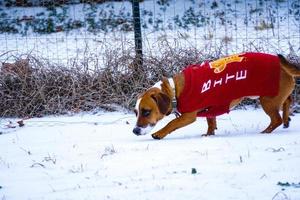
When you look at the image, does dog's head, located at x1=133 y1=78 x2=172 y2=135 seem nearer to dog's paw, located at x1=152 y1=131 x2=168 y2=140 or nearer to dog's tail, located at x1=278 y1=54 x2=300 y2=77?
dog's paw, located at x1=152 y1=131 x2=168 y2=140

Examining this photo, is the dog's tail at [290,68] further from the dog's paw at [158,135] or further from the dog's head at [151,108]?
the dog's paw at [158,135]

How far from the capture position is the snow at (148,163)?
3.41 metres

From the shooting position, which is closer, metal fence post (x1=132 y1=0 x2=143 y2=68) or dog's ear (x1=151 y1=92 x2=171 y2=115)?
dog's ear (x1=151 y1=92 x2=171 y2=115)

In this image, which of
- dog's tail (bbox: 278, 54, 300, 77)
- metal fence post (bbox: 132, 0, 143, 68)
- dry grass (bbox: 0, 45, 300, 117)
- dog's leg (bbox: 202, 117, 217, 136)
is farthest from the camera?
metal fence post (bbox: 132, 0, 143, 68)

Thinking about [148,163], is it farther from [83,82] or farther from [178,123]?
[83,82]

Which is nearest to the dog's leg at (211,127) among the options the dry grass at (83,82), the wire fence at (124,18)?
the dry grass at (83,82)

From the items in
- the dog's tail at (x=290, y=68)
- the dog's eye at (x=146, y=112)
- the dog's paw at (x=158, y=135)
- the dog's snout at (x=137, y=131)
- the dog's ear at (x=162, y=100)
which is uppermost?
the dog's tail at (x=290, y=68)

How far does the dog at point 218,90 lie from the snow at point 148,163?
208 mm

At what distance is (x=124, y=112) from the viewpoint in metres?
6.50

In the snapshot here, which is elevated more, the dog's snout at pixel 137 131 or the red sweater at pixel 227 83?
the red sweater at pixel 227 83

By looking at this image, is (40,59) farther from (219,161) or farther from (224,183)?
(224,183)

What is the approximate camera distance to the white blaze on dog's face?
16.8ft

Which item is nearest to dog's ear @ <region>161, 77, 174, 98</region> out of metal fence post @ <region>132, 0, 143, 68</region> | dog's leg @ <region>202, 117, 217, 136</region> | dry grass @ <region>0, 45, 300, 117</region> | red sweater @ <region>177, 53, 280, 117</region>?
red sweater @ <region>177, 53, 280, 117</region>

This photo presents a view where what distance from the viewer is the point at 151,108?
16.9ft
